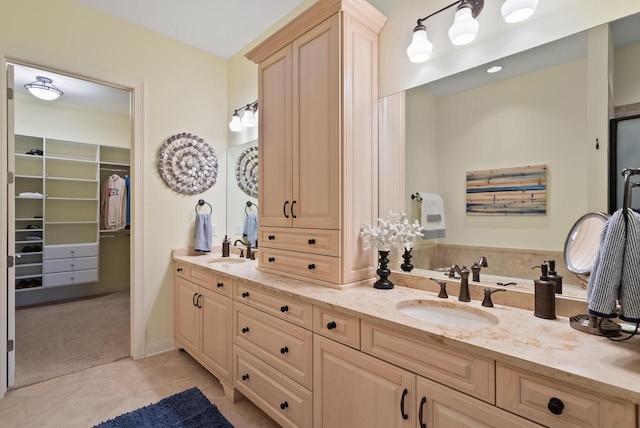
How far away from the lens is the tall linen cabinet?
1694mm

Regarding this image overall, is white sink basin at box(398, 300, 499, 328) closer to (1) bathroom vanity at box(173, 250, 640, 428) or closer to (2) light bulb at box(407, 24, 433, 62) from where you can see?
(1) bathroom vanity at box(173, 250, 640, 428)

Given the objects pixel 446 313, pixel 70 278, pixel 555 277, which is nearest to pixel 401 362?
pixel 446 313

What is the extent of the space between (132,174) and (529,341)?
301 cm

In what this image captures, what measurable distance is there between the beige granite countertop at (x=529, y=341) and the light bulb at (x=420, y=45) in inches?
49.8

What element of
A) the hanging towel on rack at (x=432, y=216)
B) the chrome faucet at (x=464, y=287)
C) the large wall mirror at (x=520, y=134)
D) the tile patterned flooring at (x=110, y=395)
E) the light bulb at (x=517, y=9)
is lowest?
the tile patterned flooring at (x=110, y=395)

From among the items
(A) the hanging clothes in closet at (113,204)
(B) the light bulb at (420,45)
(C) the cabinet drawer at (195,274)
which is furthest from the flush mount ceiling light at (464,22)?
(A) the hanging clothes in closet at (113,204)

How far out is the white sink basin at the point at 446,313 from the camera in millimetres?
1316

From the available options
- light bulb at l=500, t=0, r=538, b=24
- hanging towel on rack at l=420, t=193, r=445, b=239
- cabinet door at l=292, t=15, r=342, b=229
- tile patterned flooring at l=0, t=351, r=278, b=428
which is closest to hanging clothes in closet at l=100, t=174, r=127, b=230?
tile patterned flooring at l=0, t=351, r=278, b=428

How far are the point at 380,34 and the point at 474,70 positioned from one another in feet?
2.23

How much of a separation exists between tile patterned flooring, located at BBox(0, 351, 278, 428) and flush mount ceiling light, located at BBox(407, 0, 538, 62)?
233 centimetres

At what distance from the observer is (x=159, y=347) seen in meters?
2.83

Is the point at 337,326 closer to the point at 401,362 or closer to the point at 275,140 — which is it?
the point at 401,362

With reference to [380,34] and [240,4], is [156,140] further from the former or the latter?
[380,34]

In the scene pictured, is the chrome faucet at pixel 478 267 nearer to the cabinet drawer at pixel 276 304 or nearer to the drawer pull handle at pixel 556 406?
the drawer pull handle at pixel 556 406
